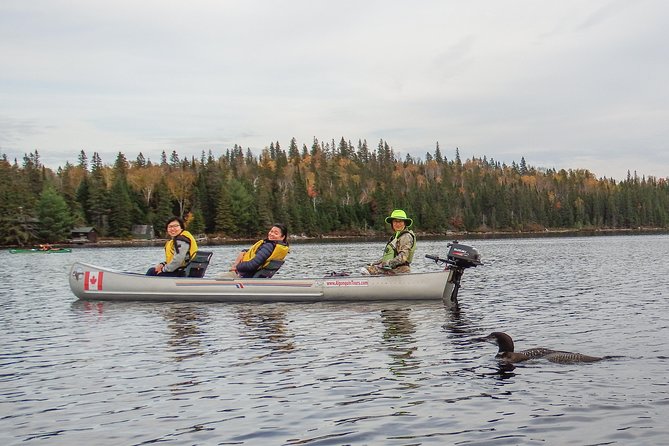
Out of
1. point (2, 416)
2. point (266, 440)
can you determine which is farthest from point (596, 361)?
point (2, 416)

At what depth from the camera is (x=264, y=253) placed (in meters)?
23.8

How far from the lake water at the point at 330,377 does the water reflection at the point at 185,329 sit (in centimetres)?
6

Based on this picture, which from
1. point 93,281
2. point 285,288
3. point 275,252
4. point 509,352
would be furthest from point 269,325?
point 93,281

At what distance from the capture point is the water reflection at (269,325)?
16016 millimetres

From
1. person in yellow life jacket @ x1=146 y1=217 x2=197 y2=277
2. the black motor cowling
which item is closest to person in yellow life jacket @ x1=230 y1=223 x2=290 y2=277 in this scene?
person in yellow life jacket @ x1=146 y1=217 x2=197 y2=277

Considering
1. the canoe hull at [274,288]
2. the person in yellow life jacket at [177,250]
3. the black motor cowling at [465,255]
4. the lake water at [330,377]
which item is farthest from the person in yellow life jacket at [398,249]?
the person in yellow life jacket at [177,250]

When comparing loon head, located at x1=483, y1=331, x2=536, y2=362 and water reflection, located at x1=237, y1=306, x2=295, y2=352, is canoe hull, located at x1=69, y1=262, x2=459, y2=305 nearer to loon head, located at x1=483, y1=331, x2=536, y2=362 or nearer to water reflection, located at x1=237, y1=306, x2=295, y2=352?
water reflection, located at x1=237, y1=306, x2=295, y2=352

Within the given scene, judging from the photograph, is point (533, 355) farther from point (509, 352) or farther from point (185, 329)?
point (185, 329)

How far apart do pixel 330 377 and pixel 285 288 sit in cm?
1128

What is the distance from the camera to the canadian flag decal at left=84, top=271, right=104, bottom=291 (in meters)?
25.3

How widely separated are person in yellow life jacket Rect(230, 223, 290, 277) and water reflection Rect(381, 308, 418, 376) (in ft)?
14.6

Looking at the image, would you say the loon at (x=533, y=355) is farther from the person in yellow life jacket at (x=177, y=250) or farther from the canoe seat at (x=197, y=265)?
the canoe seat at (x=197, y=265)

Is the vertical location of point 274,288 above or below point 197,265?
below

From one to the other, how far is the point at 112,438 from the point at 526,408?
575 cm
